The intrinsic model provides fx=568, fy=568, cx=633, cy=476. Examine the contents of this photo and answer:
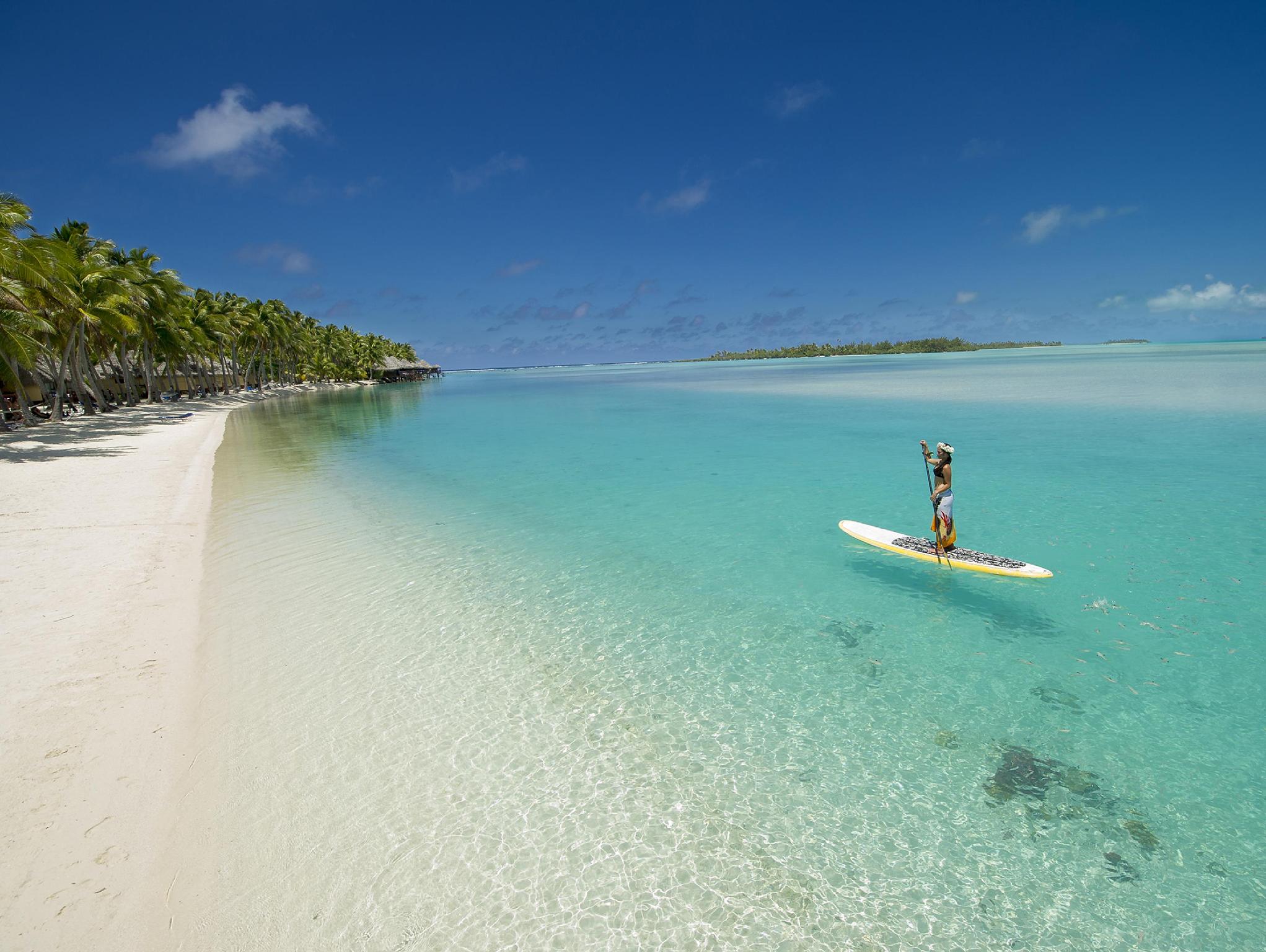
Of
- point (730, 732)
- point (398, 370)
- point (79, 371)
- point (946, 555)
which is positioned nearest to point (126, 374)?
point (79, 371)

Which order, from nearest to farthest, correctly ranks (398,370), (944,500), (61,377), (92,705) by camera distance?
(92,705) → (944,500) → (61,377) → (398,370)

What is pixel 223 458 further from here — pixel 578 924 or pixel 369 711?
pixel 578 924

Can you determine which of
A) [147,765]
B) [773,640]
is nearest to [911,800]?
[773,640]

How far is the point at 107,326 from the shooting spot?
29.7 metres

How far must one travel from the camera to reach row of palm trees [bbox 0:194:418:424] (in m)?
22.4

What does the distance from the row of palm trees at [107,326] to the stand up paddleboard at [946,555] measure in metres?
28.0

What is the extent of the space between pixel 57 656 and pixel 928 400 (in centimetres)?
4818

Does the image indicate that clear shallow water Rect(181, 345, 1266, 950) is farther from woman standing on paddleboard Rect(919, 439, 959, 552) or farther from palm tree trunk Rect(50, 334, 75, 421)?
palm tree trunk Rect(50, 334, 75, 421)

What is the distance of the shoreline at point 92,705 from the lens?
3.83 meters

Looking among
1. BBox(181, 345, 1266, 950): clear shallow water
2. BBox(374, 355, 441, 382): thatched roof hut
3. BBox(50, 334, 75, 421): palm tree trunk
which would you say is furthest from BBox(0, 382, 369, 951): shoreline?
BBox(374, 355, 441, 382): thatched roof hut

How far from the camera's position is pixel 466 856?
4398 mm

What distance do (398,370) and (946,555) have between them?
388 feet

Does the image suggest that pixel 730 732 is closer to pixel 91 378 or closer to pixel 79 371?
pixel 79 371

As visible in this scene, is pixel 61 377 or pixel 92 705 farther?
pixel 61 377
